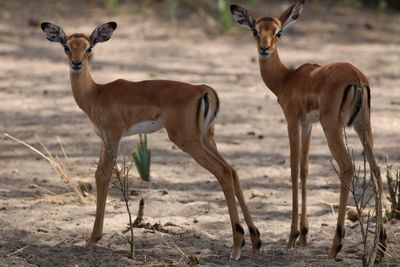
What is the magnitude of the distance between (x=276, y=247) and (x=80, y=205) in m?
1.62

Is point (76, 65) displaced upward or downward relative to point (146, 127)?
upward

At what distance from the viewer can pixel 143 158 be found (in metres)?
7.81

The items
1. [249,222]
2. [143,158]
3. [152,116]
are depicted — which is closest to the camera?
[249,222]

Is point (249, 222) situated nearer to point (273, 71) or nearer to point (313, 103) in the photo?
point (313, 103)

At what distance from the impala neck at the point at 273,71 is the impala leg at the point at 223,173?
0.99 metres

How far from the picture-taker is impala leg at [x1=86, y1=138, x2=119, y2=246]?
6.43 m

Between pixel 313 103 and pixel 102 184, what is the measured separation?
142cm

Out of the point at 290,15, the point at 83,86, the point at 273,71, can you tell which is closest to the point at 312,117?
the point at 273,71

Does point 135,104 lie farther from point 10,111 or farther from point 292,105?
point 10,111

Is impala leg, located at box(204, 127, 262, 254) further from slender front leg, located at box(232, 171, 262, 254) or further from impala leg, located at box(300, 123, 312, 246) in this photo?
impala leg, located at box(300, 123, 312, 246)

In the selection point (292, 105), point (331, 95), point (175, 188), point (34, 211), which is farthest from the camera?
point (175, 188)

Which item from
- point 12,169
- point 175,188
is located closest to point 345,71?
point 175,188

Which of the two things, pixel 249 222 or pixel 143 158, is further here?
pixel 143 158

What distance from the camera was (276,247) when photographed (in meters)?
6.64
